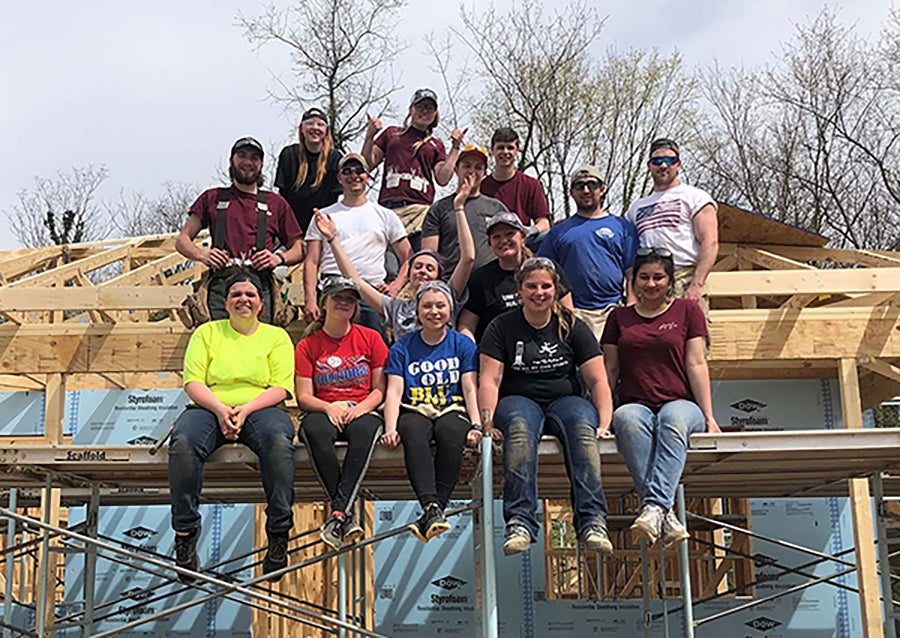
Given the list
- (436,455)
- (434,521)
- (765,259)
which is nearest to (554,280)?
(436,455)

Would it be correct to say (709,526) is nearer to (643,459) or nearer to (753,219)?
(753,219)

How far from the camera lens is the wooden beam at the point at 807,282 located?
8297 millimetres

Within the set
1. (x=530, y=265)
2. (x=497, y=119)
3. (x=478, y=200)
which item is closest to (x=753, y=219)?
(x=478, y=200)

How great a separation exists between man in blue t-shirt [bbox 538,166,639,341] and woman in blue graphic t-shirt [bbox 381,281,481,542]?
1.07 meters

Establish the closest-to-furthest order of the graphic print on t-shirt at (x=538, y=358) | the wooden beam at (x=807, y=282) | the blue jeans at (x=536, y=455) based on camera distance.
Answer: the blue jeans at (x=536, y=455), the graphic print on t-shirt at (x=538, y=358), the wooden beam at (x=807, y=282)

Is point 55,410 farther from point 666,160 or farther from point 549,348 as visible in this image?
point 666,160

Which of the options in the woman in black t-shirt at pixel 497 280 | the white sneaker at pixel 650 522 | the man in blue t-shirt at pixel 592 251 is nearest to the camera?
the white sneaker at pixel 650 522

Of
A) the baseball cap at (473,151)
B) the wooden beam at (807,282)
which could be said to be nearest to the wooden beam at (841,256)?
the wooden beam at (807,282)

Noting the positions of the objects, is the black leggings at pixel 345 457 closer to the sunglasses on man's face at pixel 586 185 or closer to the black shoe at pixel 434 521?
the black shoe at pixel 434 521

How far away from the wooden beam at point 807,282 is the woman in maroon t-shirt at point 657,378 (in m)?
2.70

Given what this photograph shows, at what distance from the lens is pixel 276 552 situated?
5.42m

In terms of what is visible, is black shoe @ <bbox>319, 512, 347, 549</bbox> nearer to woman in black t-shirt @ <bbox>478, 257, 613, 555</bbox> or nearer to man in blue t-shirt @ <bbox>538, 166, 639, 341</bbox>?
woman in black t-shirt @ <bbox>478, 257, 613, 555</bbox>

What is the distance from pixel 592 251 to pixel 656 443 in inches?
64.5

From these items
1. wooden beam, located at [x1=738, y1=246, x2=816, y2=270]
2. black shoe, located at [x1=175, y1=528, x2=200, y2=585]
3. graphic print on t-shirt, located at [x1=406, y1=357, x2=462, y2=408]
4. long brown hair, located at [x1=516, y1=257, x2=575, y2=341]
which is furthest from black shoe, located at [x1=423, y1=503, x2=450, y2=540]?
wooden beam, located at [x1=738, y1=246, x2=816, y2=270]
